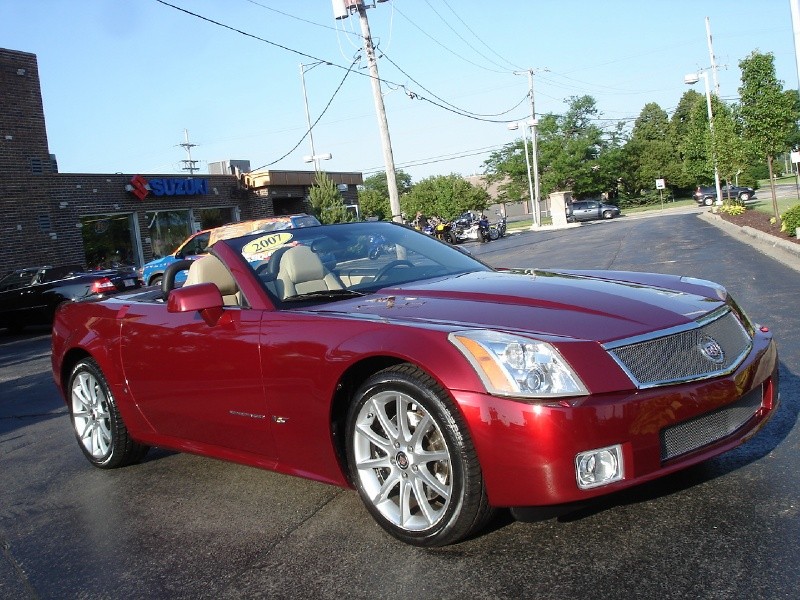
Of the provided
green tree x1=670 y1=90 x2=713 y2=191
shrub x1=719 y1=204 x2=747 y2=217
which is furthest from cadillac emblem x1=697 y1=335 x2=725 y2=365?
green tree x1=670 y1=90 x2=713 y2=191

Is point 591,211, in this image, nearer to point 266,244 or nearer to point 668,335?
point 266,244

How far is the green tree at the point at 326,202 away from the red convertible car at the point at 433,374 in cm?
3253

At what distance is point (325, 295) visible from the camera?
4.20m

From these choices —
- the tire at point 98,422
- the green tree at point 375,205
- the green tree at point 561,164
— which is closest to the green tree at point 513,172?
the green tree at point 561,164

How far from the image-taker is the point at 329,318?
3748 mm

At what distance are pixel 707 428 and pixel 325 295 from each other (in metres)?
1.92

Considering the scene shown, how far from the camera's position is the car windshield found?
4.31 metres

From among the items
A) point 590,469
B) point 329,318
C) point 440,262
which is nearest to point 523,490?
point 590,469

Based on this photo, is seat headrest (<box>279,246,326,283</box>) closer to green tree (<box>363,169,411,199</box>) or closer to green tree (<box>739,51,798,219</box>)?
green tree (<box>739,51,798,219</box>)

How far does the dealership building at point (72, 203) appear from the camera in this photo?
25625mm

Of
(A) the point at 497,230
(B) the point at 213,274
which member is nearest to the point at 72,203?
(A) the point at 497,230

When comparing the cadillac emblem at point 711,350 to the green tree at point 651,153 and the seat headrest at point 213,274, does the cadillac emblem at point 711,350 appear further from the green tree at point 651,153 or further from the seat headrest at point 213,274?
the green tree at point 651,153

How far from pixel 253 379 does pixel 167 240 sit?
96.3ft

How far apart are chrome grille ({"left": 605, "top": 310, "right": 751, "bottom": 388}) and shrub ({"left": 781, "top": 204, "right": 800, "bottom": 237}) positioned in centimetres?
1526
